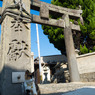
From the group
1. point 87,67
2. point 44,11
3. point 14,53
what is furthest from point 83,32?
point 14,53

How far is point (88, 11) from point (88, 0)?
1233 mm

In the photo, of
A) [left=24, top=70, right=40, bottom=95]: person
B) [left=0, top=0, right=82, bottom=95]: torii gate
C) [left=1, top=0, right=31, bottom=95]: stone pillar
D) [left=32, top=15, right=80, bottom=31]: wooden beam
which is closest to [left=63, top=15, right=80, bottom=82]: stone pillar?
[left=0, top=0, right=82, bottom=95]: torii gate

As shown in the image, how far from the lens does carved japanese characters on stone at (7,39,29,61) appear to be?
4.21m

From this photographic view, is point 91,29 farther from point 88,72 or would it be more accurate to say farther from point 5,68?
point 5,68

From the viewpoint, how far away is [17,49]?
14.4ft

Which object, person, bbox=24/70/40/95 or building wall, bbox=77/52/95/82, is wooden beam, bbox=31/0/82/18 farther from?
person, bbox=24/70/40/95

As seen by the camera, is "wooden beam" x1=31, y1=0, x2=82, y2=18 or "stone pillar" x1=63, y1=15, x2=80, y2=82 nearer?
"stone pillar" x1=63, y1=15, x2=80, y2=82

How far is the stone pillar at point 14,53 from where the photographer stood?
3808 mm

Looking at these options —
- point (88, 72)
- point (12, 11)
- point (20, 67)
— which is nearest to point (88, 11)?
point (88, 72)

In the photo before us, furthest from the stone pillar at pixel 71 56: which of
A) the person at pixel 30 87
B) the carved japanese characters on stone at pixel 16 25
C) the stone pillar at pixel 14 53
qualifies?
the person at pixel 30 87

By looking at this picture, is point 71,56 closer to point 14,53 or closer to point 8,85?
point 14,53

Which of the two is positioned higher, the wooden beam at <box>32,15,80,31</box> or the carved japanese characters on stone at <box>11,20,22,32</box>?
the wooden beam at <box>32,15,80,31</box>

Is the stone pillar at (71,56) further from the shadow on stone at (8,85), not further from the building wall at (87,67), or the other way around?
the shadow on stone at (8,85)

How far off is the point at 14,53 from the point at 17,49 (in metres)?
0.20
